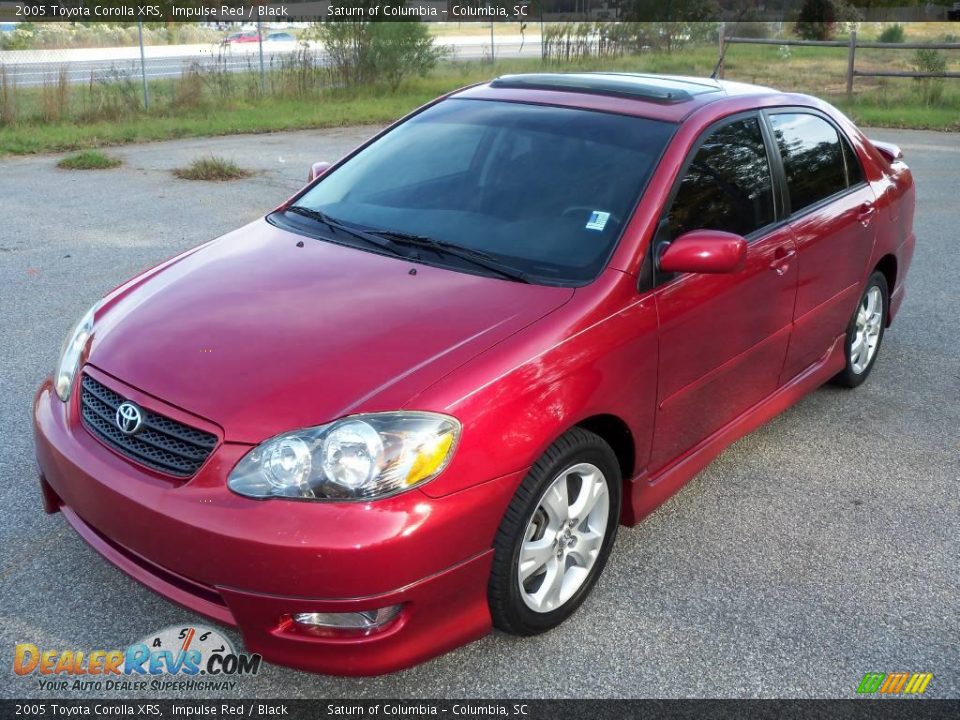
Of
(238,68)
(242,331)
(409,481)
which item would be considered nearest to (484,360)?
(409,481)

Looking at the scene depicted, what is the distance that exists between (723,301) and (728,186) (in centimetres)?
51

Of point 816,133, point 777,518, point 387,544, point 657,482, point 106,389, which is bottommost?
point 777,518

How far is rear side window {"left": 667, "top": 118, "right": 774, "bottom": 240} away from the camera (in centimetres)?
355

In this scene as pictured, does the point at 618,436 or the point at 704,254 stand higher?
the point at 704,254

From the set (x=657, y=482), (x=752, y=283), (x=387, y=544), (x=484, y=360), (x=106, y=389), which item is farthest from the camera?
(x=752, y=283)

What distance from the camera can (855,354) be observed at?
5086 mm

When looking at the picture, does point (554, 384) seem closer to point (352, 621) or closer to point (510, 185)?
point (352, 621)

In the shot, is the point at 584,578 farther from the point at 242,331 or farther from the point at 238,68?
the point at 238,68

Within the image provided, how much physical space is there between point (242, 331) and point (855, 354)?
347 centimetres

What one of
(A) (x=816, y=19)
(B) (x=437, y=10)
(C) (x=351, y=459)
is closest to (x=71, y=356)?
(C) (x=351, y=459)

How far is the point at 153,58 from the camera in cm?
2691

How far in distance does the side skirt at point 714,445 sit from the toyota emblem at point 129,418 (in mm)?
1670

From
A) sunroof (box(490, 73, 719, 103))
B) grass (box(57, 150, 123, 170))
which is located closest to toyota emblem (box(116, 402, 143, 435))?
sunroof (box(490, 73, 719, 103))

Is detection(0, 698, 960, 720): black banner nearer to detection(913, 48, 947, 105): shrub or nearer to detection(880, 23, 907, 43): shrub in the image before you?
detection(913, 48, 947, 105): shrub
